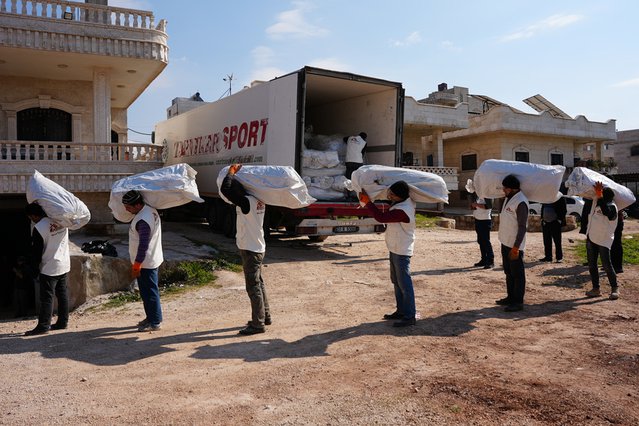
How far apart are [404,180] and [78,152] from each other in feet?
28.5

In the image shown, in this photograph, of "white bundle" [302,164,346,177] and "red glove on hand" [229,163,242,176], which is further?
"white bundle" [302,164,346,177]

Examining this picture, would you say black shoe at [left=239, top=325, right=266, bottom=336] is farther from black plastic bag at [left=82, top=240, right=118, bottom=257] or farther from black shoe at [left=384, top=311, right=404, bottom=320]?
black plastic bag at [left=82, top=240, right=118, bottom=257]

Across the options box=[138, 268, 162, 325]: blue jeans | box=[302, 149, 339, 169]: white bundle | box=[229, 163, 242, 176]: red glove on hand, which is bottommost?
box=[138, 268, 162, 325]: blue jeans

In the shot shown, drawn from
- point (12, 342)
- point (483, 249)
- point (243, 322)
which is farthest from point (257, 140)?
point (12, 342)

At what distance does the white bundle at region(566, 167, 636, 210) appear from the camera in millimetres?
6820

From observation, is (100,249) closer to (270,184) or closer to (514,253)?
(270,184)

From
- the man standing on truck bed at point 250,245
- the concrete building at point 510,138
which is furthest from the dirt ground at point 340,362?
the concrete building at point 510,138

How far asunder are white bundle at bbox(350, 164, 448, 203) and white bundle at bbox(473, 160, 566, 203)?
77 centimetres

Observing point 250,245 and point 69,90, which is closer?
point 250,245

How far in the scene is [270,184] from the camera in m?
5.69

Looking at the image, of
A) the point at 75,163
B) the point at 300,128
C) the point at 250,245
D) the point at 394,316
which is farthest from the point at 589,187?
the point at 75,163

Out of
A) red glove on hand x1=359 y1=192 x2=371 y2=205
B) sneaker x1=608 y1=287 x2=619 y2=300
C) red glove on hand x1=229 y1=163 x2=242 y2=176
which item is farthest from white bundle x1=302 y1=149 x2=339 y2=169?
sneaker x1=608 y1=287 x2=619 y2=300

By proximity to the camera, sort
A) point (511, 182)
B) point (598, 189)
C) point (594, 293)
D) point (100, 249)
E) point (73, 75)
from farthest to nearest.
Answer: point (73, 75), point (100, 249), point (594, 293), point (598, 189), point (511, 182)

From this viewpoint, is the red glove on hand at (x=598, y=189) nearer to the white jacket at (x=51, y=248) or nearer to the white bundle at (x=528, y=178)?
the white bundle at (x=528, y=178)
